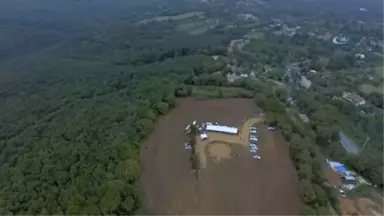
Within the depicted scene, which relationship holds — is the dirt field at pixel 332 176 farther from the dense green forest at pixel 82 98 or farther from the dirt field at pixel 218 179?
the dense green forest at pixel 82 98

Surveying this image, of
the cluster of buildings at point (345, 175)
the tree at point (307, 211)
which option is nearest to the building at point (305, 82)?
the cluster of buildings at point (345, 175)

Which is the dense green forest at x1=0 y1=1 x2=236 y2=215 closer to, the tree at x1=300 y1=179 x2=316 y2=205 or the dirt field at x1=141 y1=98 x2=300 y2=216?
the dirt field at x1=141 y1=98 x2=300 y2=216

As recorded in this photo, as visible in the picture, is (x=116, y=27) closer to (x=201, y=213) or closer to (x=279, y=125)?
(x=279, y=125)

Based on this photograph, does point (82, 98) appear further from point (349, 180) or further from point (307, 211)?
point (349, 180)

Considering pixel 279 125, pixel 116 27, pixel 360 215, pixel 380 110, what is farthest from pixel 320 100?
pixel 116 27

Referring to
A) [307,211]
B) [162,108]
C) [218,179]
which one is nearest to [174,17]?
[162,108]
